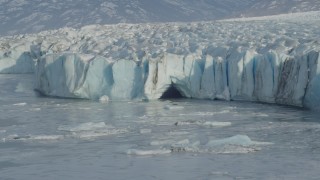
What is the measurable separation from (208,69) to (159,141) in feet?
16.1

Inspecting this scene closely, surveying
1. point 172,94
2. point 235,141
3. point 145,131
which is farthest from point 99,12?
point 235,141

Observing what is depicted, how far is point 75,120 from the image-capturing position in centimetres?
1109

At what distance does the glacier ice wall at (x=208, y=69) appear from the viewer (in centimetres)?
1214

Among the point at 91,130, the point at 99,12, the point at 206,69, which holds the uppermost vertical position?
the point at 99,12

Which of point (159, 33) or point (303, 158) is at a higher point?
point (159, 33)

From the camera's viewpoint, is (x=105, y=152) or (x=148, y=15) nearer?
(x=105, y=152)

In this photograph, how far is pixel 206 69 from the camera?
13453mm

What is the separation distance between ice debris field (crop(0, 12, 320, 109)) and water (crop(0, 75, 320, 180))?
444mm

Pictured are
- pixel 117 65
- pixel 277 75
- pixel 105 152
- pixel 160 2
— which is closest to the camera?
pixel 105 152

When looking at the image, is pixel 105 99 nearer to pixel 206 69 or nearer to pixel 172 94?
pixel 172 94

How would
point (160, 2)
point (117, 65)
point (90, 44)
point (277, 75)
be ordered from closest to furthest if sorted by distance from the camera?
point (277, 75) < point (117, 65) < point (90, 44) < point (160, 2)

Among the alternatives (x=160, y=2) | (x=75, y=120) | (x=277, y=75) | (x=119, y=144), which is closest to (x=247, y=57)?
(x=277, y=75)

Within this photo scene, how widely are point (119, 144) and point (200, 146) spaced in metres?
1.07

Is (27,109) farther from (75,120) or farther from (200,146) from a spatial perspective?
(200,146)
